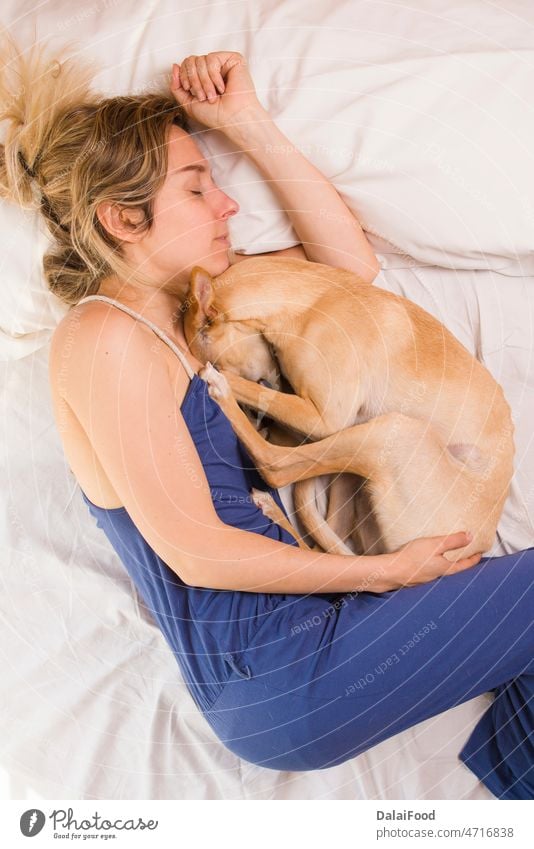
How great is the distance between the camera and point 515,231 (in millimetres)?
2240

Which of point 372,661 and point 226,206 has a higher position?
point 226,206

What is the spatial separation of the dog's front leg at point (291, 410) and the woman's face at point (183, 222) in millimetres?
318

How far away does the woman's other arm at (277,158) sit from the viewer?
217cm

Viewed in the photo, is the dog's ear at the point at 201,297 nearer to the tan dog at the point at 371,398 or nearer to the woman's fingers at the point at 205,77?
the tan dog at the point at 371,398

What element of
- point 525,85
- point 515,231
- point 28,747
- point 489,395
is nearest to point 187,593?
point 28,747

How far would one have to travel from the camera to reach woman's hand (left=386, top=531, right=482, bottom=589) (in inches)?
81.1

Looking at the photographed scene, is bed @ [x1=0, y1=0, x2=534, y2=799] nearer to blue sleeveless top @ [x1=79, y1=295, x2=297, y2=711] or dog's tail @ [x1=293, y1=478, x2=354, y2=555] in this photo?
dog's tail @ [x1=293, y1=478, x2=354, y2=555]

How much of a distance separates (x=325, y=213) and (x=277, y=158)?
8.0 inches

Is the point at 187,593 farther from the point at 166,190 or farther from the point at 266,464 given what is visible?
the point at 166,190

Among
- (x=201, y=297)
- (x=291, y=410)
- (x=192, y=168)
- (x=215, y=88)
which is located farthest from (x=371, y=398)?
(x=215, y=88)

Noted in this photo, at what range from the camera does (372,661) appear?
200 centimetres

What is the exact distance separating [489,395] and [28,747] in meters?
1.69

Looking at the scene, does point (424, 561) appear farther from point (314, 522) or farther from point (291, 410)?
point (291, 410)

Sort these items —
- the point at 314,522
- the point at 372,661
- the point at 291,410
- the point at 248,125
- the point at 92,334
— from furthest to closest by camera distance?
1. the point at 314,522
2. the point at 248,125
3. the point at 291,410
4. the point at 372,661
5. the point at 92,334
